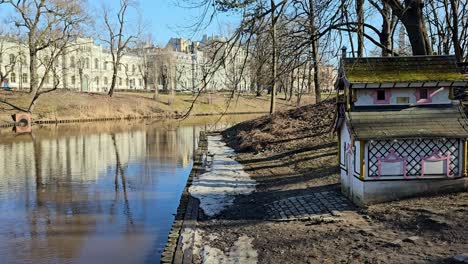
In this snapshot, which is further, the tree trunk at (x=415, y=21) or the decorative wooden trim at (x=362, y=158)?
the tree trunk at (x=415, y=21)

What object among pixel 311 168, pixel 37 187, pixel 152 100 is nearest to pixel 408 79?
pixel 311 168

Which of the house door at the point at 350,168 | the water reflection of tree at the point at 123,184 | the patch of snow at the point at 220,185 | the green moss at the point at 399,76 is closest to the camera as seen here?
the green moss at the point at 399,76

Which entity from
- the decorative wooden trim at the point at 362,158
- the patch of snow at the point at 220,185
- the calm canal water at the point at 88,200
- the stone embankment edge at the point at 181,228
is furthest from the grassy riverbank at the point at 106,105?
the decorative wooden trim at the point at 362,158

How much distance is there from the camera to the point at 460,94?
12.6 metres

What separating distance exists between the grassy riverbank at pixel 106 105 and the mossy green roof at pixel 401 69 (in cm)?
3350

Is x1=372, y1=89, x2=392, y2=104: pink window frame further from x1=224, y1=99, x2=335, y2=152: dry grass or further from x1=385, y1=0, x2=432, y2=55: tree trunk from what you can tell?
x1=224, y1=99, x2=335, y2=152: dry grass

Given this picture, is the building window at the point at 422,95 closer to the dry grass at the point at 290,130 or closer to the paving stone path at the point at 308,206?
the paving stone path at the point at 308,206

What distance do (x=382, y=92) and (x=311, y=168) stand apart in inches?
192

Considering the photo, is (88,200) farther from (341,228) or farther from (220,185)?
(341,228)

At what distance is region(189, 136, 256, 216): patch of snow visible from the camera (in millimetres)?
12438

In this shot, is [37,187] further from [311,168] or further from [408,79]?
[408,79]

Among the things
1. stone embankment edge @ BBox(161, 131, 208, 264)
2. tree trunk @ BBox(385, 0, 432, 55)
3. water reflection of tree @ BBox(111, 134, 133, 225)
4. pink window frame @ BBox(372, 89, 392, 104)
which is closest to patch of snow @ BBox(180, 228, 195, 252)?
stone embankment edge @ BBox(161, 131, 208, 264)

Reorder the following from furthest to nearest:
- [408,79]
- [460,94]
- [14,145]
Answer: [14,145]
[460,94]
[408,79]

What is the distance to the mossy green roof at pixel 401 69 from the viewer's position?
34.8ft
